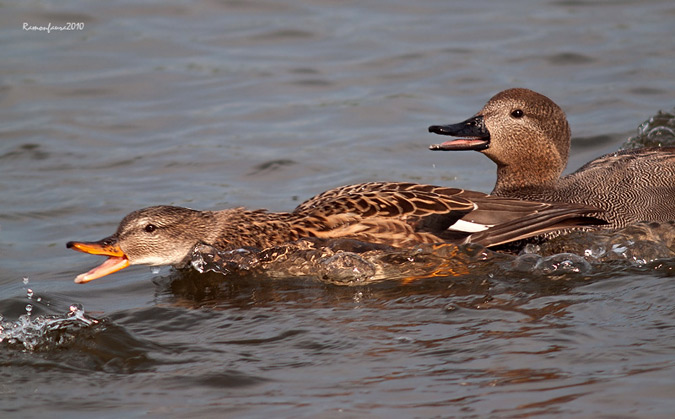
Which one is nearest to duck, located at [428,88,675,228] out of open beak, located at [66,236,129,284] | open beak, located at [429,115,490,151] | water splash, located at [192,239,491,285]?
open beak, located at [429,115,490,151]

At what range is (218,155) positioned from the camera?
1121cm

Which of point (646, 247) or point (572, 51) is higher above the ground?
point (572, 51)

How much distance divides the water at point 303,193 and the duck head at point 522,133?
1022mm

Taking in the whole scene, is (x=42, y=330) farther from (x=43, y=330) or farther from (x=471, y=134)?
(x=471, y=134)

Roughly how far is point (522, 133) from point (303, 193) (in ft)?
8.52

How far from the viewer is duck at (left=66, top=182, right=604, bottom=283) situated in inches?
289

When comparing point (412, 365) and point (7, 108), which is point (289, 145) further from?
point (412, 365)

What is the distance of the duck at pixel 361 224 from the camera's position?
734 cm

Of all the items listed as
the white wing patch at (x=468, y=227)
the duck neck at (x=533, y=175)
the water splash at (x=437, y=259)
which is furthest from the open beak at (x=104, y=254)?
the duck neck at (x=533, y=175)

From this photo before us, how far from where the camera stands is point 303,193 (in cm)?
1018

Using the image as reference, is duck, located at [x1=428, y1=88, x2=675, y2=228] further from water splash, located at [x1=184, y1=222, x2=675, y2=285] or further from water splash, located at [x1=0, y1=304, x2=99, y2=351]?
water splash, located at [x1=0, y1=304, x2=99, y2=351]

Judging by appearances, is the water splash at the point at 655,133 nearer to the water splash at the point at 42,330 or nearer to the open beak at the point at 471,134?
the open beak at the point at 471,134

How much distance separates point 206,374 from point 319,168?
5346mm

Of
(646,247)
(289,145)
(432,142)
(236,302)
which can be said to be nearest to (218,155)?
(289,145)
